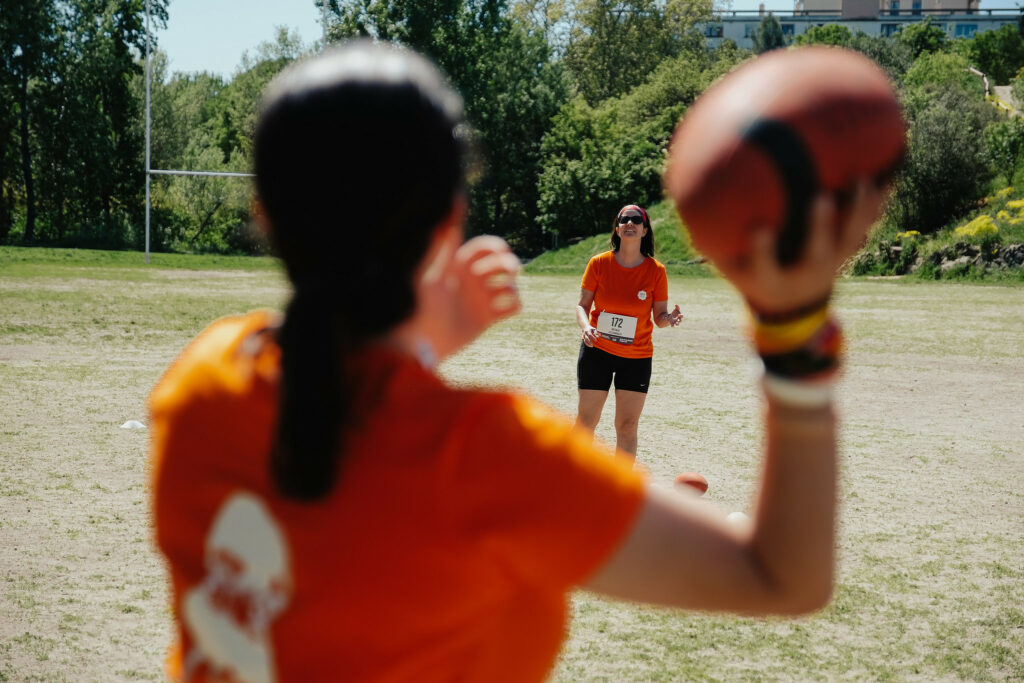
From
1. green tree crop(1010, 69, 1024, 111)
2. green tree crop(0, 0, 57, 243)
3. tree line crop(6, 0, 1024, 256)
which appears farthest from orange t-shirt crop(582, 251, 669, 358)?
green tree crop(1010, 69, 1024, 111)

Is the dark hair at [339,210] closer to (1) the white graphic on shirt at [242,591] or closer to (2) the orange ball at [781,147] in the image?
(1) the white graphic on shirt at [242,591]

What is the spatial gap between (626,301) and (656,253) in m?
34.3

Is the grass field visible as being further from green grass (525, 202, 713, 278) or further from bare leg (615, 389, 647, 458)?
green grass (525, 202, 713, 278)

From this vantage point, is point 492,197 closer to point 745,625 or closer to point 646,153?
point 646,153

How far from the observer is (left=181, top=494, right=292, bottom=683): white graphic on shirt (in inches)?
46.7

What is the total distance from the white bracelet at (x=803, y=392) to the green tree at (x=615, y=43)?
74518mm

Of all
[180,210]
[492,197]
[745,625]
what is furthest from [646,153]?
[745,625]

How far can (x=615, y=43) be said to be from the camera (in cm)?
7400

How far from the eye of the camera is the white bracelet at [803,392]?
116cm

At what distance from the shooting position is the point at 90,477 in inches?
300

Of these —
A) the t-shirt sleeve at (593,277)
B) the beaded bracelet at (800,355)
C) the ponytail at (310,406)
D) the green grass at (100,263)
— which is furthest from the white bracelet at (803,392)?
the green grass at (100,263)

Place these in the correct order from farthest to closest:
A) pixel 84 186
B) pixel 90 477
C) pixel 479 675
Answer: pixel 84 186
pixel 90 477
pixel 479 675

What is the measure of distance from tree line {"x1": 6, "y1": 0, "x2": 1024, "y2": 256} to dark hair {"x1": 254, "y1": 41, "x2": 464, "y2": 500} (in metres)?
41.2

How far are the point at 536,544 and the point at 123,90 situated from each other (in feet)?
168
